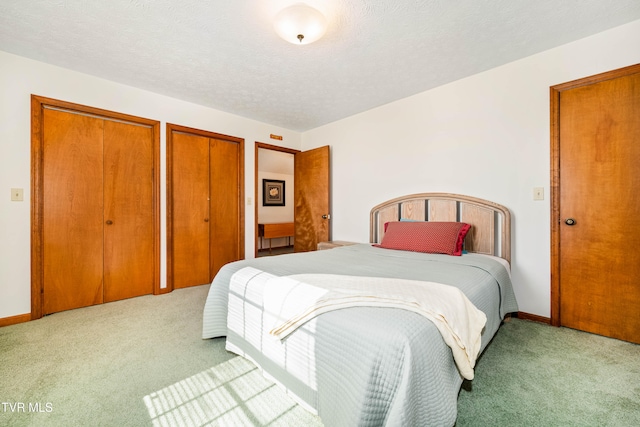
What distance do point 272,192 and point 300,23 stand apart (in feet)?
16.3

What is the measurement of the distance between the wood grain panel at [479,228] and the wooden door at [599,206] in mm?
463

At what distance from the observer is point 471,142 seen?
2.72m

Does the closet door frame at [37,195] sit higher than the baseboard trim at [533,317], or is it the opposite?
the closet door frame at [37,195]

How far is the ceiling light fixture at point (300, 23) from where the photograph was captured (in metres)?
1.73

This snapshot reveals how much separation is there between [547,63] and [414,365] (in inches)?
111

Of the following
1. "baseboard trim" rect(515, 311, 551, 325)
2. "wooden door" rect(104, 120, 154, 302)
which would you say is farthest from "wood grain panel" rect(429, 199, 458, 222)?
"wooden door" rect(104, 120, 154, 302)

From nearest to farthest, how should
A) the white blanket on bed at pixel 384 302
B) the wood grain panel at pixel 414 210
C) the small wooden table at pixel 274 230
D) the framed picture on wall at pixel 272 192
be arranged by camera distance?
1. the white blanket on bed at pixel 384 302
2. the wood grain panel at pixel 414 210
3. the small wooden table at pixel 274 230
4. the framed picture on wall at pixel 272 192

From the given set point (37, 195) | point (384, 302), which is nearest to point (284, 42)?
point (384, 302)

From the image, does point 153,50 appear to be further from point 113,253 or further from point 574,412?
point 574,412

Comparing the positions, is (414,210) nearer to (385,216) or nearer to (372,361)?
(385,216)

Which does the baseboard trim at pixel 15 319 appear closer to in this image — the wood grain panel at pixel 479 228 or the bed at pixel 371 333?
the bed at pixel 371 333

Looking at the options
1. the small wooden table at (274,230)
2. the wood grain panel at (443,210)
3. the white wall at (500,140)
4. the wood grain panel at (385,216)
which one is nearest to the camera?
the white wall at (500,140)

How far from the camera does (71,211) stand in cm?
265

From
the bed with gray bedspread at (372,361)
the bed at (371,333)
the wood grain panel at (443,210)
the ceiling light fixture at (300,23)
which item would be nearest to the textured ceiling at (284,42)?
the ceiling light fixture at (300,23)
